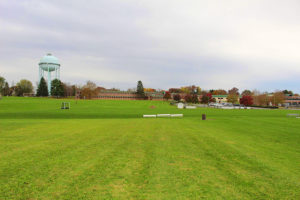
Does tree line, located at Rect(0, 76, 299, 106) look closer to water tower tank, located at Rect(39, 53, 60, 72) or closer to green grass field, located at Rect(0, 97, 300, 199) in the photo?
water tower tank, located at Rect(39, 53, 60, 72)

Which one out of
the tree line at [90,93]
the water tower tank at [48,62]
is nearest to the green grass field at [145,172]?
the tree line at [90,93]

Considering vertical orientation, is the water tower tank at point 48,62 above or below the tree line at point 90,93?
above

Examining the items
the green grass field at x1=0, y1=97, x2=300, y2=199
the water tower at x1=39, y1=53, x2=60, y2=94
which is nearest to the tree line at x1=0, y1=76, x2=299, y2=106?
the water tower at x1=39, y1=53, x2=60, y2=94

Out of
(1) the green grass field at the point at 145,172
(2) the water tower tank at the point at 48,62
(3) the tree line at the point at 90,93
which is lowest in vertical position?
(1) the green grass field at the point at 145,172

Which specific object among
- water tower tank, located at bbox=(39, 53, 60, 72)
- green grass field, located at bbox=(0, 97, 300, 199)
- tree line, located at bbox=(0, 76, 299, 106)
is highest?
water tower tank, located at bbox=(39, 53, 60, 72)

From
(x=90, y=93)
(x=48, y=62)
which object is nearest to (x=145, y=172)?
(x=48, y=62)

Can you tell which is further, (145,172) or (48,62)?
(48,62)

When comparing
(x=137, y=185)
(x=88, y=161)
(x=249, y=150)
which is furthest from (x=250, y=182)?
(x=88, y=161)

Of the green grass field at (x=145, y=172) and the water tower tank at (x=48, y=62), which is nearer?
the green grass field at (x=145, y=172)

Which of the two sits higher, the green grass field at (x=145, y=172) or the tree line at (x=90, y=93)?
the tree line at (x=90, y=93)

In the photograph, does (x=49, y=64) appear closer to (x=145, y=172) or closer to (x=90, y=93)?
(x=90, y=93)

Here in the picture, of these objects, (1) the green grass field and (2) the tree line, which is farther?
(2) the tree line

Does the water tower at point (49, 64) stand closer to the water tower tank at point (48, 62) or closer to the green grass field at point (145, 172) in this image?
the water tower tank at point (48, 62)

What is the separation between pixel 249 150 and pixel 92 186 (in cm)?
791
